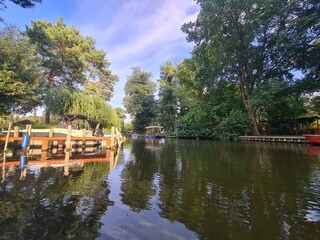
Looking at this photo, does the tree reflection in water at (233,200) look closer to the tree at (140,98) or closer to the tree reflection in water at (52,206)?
the tree reflection in water at (52,206)

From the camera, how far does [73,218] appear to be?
3.57 meters

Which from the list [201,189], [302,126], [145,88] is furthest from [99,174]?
[145,88]

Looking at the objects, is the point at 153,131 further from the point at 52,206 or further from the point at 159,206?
the point at 52,206

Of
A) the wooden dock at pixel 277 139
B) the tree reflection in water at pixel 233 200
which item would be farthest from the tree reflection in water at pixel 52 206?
the wooden dock at pixel 277 139

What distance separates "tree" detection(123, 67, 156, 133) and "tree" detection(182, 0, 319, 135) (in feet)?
95.5

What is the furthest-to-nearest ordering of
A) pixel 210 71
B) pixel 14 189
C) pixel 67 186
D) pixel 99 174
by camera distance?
pixel 210 71, pixel 99 174, pixel 67 186, pixel 14 189

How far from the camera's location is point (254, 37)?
24.0 m

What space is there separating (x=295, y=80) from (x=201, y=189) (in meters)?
22.3

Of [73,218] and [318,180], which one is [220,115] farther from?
[73,218]

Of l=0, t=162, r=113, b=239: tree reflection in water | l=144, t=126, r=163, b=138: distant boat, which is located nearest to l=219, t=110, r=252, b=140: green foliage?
l=144, t=126, r=163, b=138: distant boat

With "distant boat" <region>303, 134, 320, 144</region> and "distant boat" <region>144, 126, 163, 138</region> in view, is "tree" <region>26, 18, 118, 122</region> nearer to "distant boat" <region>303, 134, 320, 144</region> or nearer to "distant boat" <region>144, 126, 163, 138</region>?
"distant boat" <region>144, 126, 163, 138</region>

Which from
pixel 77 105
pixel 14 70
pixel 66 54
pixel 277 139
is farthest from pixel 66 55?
pixel 277 139

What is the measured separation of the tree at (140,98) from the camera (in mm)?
55406

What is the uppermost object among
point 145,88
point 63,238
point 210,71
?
point 145,88
